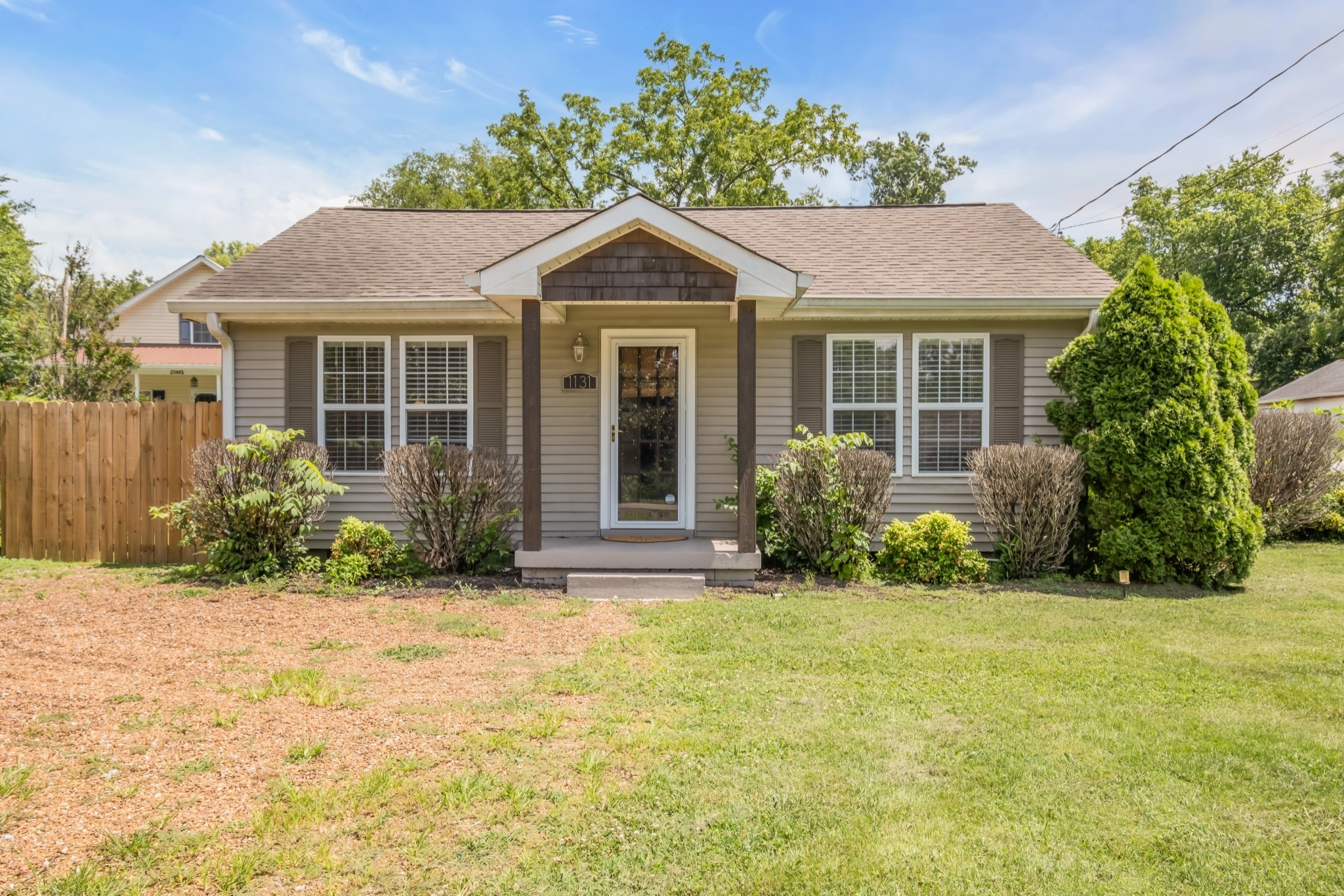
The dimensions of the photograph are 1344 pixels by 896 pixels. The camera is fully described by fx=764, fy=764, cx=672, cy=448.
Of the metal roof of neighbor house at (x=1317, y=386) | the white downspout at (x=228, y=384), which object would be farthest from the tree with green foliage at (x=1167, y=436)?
the metal roof of neighbor house at (x=1317, y=386)

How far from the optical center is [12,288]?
18875 mm

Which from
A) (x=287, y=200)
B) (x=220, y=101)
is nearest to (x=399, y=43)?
(x=220, y=101)

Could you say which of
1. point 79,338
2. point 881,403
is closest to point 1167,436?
point 881,403

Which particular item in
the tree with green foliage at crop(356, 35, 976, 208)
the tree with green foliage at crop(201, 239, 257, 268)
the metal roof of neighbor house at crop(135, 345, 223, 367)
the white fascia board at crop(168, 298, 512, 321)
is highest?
the tree with green foliage at crop(201, 239, 257, 268)

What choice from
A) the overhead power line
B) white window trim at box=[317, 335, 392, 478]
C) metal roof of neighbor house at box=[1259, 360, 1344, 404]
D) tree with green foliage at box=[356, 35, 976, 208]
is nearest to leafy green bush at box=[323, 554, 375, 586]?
white window trim at box=[317, 335, 392, 478]

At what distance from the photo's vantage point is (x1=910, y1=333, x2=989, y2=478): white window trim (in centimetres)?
779

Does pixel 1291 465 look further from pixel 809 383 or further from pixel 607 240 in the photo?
pixel 607 240

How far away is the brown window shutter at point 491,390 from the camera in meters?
7.82

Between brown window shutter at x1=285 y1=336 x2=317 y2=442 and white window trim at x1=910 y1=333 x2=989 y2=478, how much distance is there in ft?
20.0

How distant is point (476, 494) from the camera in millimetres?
6973

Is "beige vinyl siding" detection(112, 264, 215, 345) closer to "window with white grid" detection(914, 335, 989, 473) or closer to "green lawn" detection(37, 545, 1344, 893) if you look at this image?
"window with white grid" detection(914, 335, 989, 473)

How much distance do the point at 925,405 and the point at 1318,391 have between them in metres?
21.5

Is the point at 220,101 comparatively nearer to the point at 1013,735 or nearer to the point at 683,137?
the point at 683,137

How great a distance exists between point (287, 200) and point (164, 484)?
26.9m
